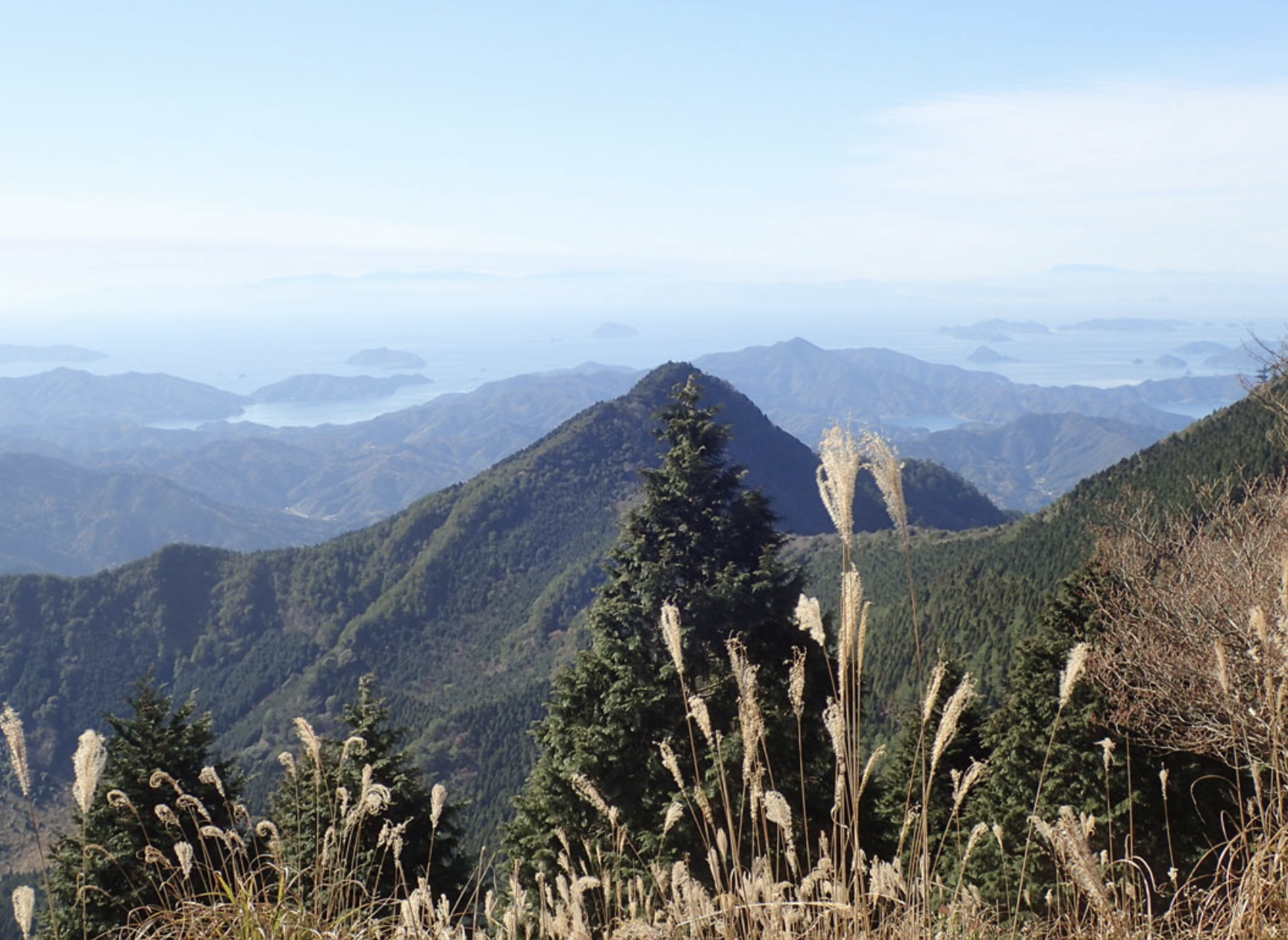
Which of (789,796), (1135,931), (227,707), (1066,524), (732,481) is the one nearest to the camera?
(1135,931)

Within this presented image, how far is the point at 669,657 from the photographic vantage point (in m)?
12.1

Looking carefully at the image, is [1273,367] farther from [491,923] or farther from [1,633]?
[1,633]

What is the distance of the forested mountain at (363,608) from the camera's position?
123125 millimetres

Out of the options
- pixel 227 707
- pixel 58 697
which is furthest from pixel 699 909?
pixel 58 697

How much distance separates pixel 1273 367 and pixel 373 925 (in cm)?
1441

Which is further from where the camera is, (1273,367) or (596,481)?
(596,481)

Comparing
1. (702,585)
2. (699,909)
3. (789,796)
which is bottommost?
(789,796)

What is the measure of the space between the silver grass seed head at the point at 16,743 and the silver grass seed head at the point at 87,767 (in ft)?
0.42

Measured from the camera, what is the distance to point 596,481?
165250 millimetres

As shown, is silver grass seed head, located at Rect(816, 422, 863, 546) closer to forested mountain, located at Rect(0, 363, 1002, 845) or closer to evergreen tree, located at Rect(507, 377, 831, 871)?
evergreen tree, located at Rect(507, 377, 831, 871)

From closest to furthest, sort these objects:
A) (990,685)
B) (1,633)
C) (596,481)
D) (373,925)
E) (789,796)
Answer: (373,925) → (789,796) → (990,685) → (1,633) → (596,481)

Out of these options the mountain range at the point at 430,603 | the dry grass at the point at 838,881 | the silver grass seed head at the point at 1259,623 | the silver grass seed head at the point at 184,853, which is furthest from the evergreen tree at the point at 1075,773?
the mountain range at the point at 430,603

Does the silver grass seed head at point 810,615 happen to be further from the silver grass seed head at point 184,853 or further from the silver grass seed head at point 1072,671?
the silver grass seed head at point 184,853

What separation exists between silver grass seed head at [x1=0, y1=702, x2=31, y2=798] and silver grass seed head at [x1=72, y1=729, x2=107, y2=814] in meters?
0.13
